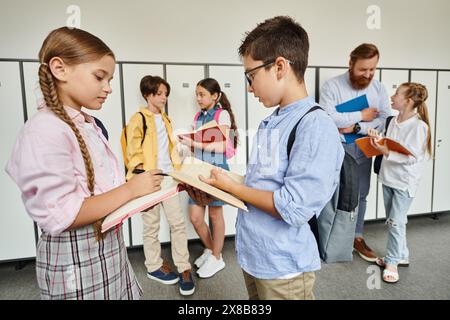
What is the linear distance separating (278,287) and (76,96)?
3.03 ft

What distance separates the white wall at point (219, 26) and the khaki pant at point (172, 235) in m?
1.44

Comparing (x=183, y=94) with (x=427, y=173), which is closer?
(x=183, y=94)

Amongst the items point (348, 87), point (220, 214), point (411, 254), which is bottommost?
point (411, 254)

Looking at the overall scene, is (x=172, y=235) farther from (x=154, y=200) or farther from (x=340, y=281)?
(x=154, y=200)

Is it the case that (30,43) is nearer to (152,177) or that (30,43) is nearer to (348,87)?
(152,177)

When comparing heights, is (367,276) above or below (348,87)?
below

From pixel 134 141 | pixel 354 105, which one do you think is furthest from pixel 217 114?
pixel 354 105

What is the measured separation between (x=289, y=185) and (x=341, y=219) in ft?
1.42

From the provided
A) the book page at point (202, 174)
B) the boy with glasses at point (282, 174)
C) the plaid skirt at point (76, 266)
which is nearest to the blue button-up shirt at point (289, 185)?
the boy with glasses at point (282, 174)

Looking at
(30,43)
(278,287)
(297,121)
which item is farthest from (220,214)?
(30,43)

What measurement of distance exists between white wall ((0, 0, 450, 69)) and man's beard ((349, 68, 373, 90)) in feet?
2.93

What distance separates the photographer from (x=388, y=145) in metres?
2.27

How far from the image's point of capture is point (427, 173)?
11.7 feet

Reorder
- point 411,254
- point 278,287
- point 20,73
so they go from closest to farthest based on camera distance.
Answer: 1. point 278,287
2. point 20,73
3. point 411,254
